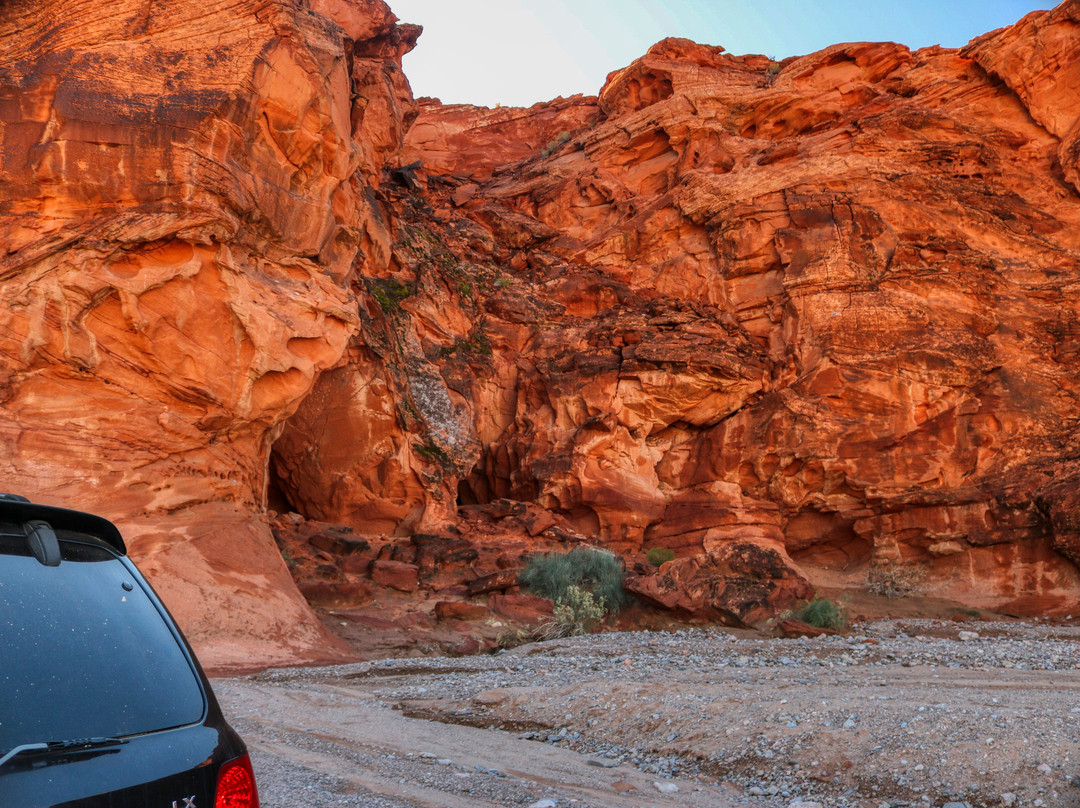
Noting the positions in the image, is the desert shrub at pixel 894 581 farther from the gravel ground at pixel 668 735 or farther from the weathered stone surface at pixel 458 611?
the weathered stone surface at pixel 458 611

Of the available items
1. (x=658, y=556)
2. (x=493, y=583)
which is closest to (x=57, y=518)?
(x=493, y=583)

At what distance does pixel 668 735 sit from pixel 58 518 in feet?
16.6

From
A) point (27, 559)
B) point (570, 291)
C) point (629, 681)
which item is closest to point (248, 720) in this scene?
point (629, 681)

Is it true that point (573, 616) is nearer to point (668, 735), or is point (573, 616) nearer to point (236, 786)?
point (668, 735)

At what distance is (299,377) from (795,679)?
33.1 ft

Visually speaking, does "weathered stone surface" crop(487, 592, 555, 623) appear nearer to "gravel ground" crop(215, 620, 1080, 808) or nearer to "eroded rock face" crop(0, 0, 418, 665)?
"eroded rock face" crop(0, 0, 418, 665)

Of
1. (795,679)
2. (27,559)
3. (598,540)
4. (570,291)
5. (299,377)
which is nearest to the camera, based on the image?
(27,559)

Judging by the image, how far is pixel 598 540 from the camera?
2370cm

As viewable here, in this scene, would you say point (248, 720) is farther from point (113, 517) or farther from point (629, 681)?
point (113, 517)

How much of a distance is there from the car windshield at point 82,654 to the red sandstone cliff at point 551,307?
9766 millimetres

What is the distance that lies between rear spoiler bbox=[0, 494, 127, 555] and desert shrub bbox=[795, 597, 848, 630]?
14.4 metres

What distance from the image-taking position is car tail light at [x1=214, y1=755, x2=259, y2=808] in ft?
6.37

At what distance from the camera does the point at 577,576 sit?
17703 mm

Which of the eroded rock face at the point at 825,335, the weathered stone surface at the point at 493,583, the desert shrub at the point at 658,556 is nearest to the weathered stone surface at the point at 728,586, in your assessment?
the weathered stone surface at the point at 493,583
